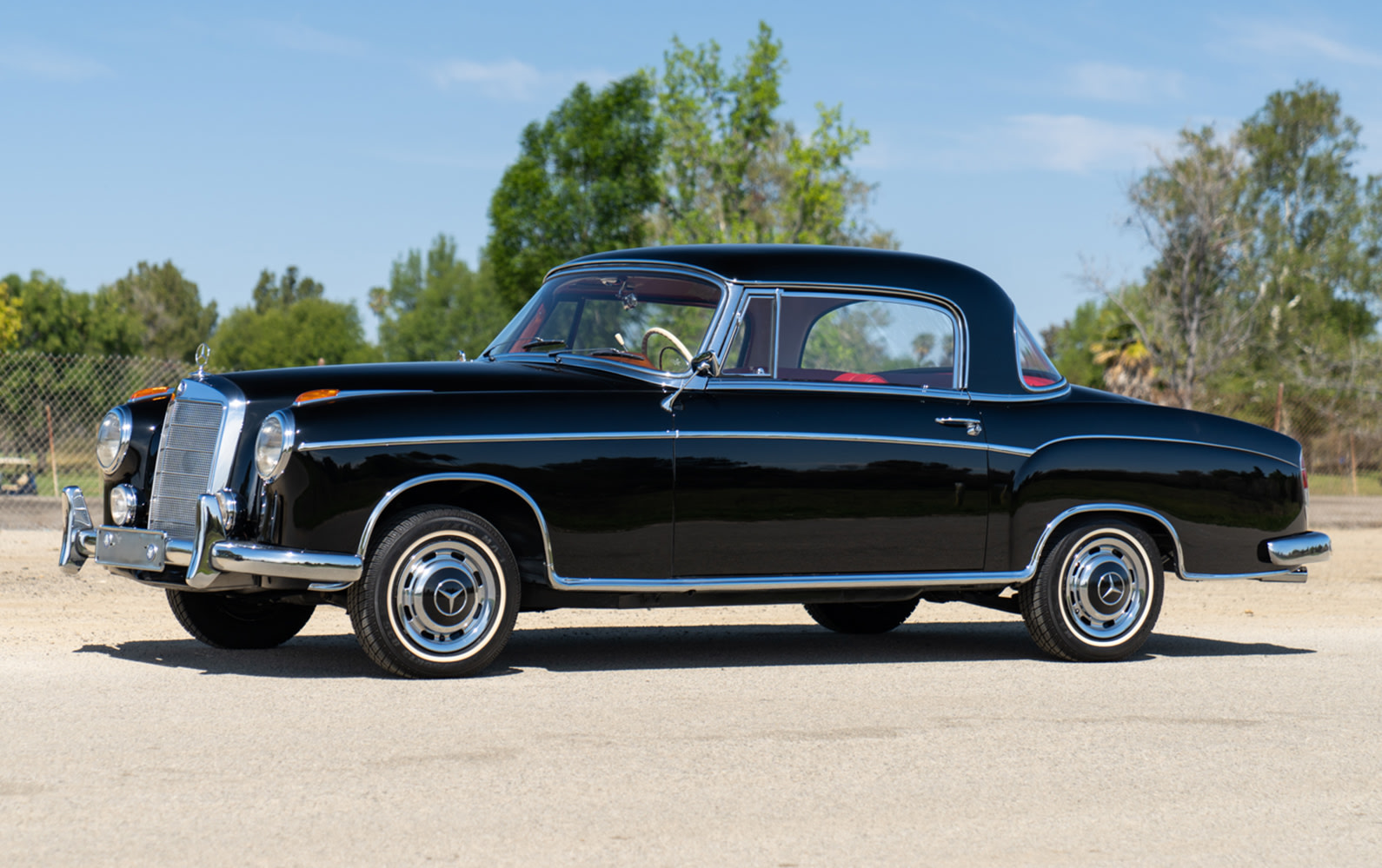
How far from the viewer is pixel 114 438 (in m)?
7.33

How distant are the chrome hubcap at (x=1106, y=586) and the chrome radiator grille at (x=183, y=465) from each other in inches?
166

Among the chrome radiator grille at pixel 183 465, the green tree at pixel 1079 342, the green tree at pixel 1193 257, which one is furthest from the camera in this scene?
the green tree at pixel 1079 342

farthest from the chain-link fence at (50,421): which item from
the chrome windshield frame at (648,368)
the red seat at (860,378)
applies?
the red seat at (860,378)

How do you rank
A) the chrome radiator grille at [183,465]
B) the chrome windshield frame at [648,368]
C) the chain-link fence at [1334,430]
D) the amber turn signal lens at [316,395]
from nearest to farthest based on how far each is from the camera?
1. the amber turn signal lens at [316,395]
2. the chrome radiator grille at [183,465]
3. the chrome windshield frame at [648,368]
4. the chain-link fence at [1334,430]

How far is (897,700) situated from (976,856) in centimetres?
244

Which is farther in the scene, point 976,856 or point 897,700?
point 897,700

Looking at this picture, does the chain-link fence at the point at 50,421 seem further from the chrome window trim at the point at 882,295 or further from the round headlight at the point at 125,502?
the chrome window trim at the point at 882,295

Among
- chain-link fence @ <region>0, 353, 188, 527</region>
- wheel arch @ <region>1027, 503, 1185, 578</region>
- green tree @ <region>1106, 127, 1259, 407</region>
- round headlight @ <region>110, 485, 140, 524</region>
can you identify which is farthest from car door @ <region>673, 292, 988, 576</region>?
green tree @ <region>1106, 127, 1259, 407</region>

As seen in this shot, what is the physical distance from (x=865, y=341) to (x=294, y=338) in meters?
96.7

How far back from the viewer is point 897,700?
651 cm

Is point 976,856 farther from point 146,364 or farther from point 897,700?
point 146,364

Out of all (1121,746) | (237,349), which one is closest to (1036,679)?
(1121,746)

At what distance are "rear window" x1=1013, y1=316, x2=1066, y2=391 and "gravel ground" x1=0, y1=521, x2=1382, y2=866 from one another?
1453 mm

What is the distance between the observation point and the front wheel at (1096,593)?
773 cm
